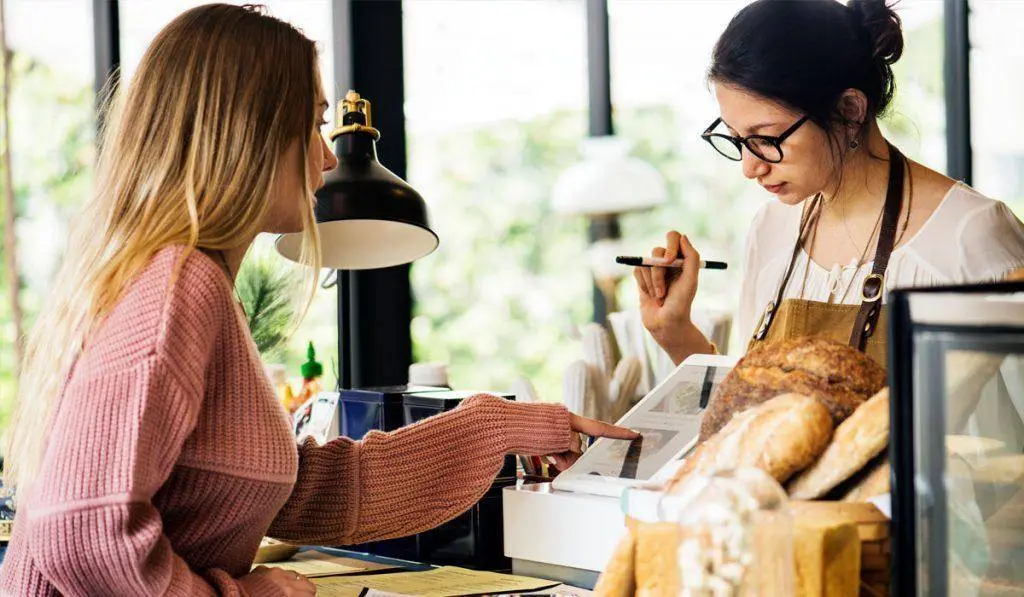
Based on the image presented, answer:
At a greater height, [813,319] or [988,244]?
[988,244]

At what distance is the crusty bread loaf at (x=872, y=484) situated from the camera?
3.11 ft

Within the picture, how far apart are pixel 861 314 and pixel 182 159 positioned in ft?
3.66

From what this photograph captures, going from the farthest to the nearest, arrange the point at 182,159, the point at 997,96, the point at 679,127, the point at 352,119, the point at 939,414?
the point at 679,127 < the point at 997,96 < the point at 352,119 < the point at 182,159 < the point at 939,414

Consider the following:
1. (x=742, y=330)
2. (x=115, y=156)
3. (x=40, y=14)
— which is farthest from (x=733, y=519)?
(x=40, y=14)

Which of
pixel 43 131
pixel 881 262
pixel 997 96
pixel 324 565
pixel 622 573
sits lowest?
pixel 324 565

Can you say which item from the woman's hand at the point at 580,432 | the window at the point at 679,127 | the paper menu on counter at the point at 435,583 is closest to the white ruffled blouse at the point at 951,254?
the woman's hand at the point at 580,432

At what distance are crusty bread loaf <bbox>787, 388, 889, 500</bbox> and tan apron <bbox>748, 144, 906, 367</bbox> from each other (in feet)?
2.70

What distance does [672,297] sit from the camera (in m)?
1.97

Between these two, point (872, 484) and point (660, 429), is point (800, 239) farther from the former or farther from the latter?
point (872, 484)

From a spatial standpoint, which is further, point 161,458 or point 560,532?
point 560,532

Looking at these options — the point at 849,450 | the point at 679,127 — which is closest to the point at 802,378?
the point at 849,450

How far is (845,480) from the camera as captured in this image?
0.98 meters

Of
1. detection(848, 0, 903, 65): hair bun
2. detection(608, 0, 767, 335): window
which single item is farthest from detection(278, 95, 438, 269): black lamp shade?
detection(608, 0, 767, 335): window

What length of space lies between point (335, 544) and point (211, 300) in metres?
0.54
